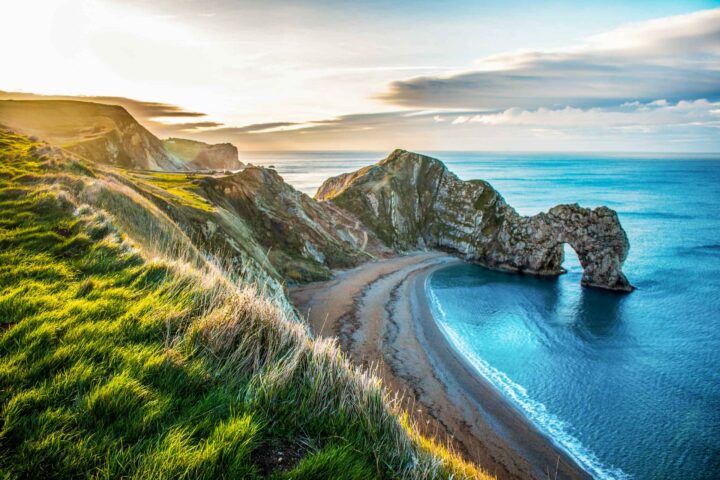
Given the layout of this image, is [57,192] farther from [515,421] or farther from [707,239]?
[707,239]

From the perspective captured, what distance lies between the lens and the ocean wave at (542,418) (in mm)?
20938

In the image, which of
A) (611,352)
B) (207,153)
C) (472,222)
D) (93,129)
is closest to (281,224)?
(611,352)

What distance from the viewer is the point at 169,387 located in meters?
4.05

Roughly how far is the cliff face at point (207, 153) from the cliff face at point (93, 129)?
52766mm

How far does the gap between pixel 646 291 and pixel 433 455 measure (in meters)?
60.9

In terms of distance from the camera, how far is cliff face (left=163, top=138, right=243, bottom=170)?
5945 inches

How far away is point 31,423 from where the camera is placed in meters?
3.12

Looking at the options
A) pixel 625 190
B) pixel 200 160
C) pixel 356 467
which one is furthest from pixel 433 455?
pixel 625 190

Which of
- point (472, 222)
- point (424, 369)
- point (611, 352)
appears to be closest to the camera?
point (424, 369)

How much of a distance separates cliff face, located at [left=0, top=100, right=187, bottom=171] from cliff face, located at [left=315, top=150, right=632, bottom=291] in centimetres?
4150

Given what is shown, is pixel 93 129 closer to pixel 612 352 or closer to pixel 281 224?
pixel 281 224

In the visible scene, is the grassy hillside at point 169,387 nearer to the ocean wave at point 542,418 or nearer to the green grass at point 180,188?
the ocean wave at point 542,418

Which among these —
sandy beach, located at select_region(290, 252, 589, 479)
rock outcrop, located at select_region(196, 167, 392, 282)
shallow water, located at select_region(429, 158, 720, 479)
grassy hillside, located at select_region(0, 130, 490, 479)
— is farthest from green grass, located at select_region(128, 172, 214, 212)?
shallow water, located at select_region(429, 158, 720, 479)

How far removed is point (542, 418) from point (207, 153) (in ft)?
524
